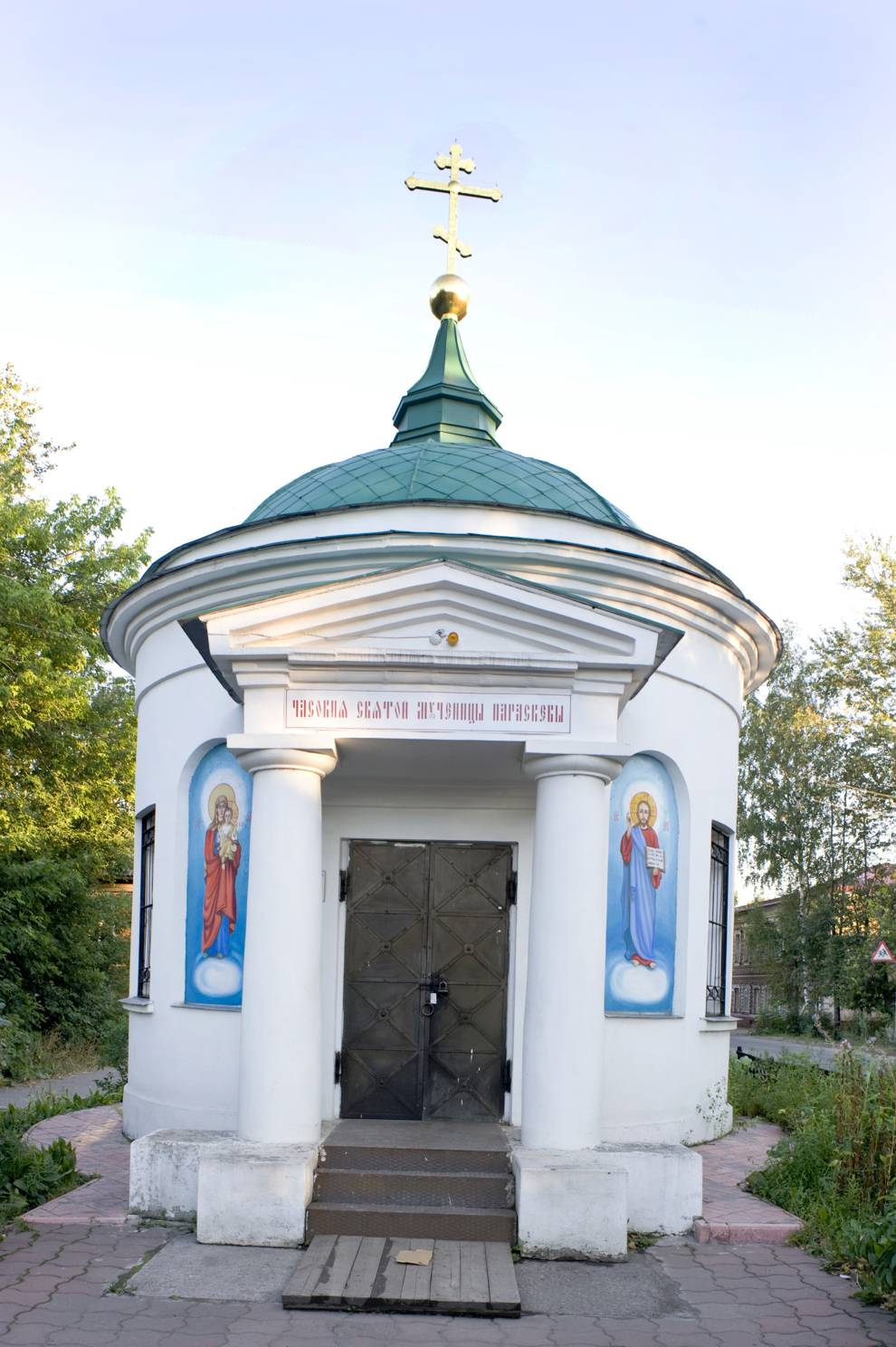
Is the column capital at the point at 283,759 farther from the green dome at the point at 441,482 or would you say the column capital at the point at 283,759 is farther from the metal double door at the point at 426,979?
the green dome at the point at 441,482

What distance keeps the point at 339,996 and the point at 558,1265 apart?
2715 millimetres

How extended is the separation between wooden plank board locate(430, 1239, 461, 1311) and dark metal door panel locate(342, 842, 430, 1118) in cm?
186

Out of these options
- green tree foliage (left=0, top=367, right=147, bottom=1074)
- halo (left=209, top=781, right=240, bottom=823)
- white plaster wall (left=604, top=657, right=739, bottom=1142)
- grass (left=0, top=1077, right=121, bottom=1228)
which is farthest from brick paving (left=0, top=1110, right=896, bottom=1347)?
green tree foliage (left=0, top=367, right=147, bottom=1074)

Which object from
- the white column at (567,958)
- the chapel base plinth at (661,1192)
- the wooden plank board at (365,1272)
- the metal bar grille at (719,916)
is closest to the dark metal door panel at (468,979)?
the white column at (567,958)

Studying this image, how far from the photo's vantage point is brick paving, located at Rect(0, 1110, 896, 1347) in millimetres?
5797

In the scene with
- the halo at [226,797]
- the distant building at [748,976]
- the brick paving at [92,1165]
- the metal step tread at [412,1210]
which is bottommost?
the distant building at [748,976]

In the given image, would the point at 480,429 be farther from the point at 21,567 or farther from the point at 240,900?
the point at 21,567

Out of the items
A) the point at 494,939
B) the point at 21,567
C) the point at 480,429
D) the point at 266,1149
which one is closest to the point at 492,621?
the point at 494,939

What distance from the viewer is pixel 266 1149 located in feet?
24.4

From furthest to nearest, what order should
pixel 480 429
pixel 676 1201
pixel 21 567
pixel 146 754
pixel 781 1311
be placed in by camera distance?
pixel 21 567 < pixel 480 429 < pixel 146 754 < pixel 676 1201 < pixel 781 1311

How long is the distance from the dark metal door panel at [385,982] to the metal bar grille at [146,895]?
2462mm

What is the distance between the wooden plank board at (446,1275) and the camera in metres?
6.25

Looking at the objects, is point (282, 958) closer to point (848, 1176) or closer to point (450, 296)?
point (848, 1176)

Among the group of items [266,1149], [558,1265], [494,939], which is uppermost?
[494,939]
